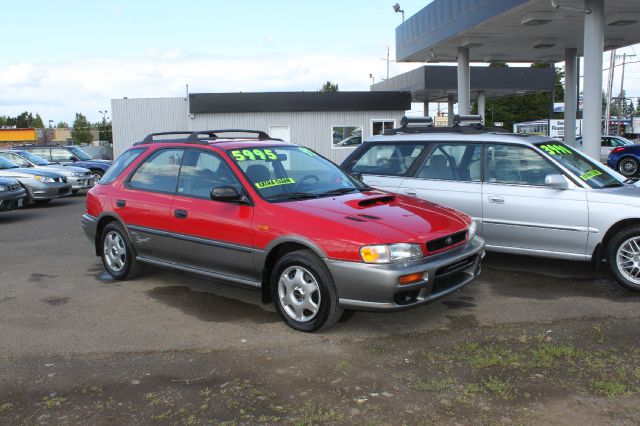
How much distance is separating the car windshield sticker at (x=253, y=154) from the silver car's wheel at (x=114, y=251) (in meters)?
1.88

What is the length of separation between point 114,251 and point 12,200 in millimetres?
6401

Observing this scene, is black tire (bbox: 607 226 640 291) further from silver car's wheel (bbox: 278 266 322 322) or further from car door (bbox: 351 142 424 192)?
silver car's wheel (bbox: 278 266 322 322)

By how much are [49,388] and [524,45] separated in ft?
67.7

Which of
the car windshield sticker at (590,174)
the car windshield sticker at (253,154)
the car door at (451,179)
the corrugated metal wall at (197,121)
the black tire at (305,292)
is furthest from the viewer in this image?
the corrugated metal wall at (197,121)

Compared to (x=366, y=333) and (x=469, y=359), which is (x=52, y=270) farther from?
(x=469, y=359)

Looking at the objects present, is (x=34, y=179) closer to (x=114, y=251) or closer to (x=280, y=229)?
(x=114, y=251)

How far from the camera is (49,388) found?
400 centimetres

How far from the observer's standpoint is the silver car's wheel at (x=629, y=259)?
19.4ft

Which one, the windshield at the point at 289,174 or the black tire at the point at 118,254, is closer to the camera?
the windshield at the point at 289,174

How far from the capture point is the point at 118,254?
677 cm

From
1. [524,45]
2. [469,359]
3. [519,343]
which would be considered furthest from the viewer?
[524,45]

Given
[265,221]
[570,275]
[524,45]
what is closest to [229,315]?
[265,221]

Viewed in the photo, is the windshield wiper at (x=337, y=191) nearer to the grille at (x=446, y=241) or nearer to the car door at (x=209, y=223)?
the car door at (x=209, y=223)

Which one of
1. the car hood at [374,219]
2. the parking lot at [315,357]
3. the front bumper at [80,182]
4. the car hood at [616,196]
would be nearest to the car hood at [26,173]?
the front bumper at [80,182]
